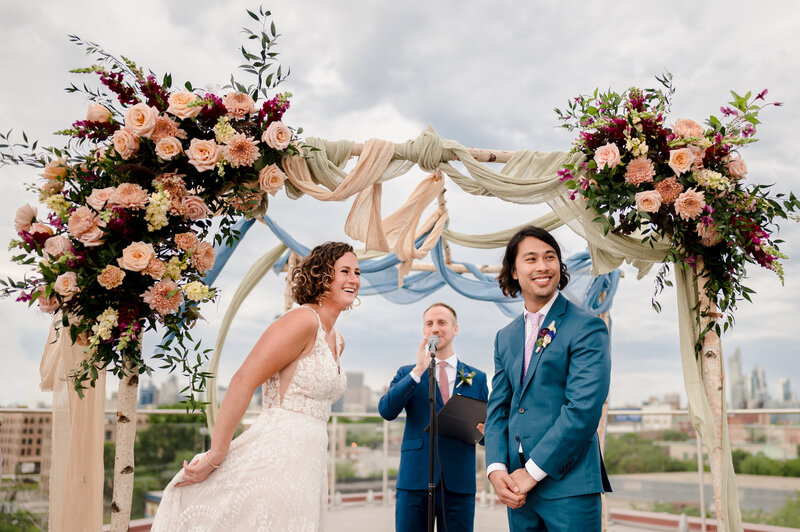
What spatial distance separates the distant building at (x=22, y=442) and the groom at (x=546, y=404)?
13.2 ft

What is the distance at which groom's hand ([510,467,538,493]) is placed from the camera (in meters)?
2.33

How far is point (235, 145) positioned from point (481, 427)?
2092mm

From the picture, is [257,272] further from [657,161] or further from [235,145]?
[657,161]

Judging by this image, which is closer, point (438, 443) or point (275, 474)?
point (275, 474)

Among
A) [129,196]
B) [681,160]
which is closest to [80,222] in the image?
[129,196]

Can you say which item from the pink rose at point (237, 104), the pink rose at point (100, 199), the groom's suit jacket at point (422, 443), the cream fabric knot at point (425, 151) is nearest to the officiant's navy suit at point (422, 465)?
the groom's suit jacket at point (422, 443)

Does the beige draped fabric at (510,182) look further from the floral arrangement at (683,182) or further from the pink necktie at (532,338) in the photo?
the pink necktie at (532,338)

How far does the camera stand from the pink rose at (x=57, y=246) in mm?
3033

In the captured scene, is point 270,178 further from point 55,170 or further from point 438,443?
point 438,443

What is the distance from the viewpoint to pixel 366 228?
402 cm

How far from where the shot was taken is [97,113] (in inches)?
127

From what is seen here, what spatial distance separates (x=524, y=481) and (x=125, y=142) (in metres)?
2.47

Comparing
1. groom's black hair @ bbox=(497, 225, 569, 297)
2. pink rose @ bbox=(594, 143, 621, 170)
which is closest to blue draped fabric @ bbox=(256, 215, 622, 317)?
pink rose @ bbox=(594, 143, 621, 170)

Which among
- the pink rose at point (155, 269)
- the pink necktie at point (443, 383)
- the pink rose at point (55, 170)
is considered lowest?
the pink necktie at point (443, 383)
